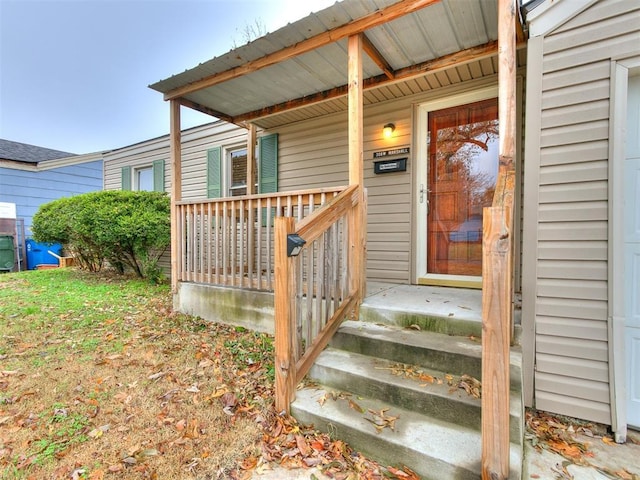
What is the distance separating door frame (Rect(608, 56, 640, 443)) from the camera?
204 cm

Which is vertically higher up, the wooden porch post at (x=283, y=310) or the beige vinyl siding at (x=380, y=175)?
the beige vinyl siding at (x=380, y=175)

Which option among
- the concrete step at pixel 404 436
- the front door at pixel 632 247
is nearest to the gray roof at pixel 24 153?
the concrete step at pixel 404 436

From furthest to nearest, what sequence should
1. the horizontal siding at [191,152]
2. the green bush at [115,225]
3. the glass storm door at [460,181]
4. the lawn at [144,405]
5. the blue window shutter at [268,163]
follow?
the horizontal siding at [191,152] < the green bush at [115,225] < the blue window shutter at [268,163] < the glass storm door at [460,181] < the lawn at [144,405]

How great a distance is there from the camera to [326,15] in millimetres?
2508

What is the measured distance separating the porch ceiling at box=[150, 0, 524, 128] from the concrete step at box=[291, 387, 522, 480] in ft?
9.29

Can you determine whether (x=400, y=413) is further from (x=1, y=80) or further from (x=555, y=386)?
(x=1, y=80)

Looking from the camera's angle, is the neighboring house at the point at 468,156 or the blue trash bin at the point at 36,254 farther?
the blue trash bin at the point at 36,254

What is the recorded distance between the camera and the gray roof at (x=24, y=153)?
33.6ft

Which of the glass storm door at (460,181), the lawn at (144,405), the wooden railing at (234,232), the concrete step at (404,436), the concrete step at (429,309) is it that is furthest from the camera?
the glass storm door at (460,181)

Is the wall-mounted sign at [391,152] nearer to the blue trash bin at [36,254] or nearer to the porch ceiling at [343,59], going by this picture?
the porch ceiling at [343,59]

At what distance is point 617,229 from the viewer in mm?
2045

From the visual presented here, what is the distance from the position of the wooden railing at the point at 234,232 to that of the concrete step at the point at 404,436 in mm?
1550

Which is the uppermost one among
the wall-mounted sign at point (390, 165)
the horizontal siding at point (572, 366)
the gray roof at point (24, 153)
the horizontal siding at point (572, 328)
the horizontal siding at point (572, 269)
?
the gray roof at point (24, 153)

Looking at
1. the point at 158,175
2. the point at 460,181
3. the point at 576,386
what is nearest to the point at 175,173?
the point at 460,181
